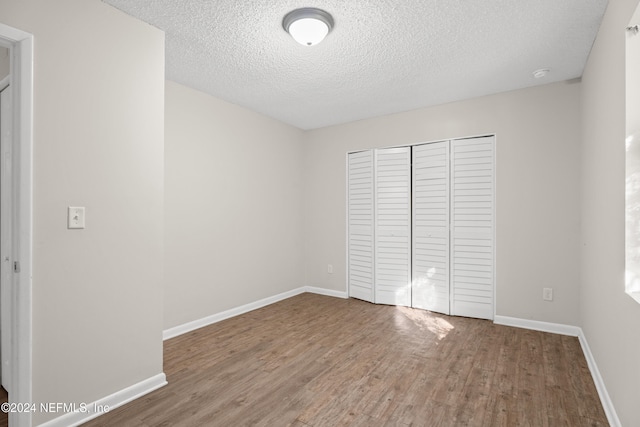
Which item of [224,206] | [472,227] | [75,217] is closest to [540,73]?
[472,227]

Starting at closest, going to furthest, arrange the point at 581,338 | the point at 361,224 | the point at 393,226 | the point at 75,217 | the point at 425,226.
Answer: the point at 75,217 < the point at 581,338 < the point at 425,226 < the point at 393,226 < the point at 361,224

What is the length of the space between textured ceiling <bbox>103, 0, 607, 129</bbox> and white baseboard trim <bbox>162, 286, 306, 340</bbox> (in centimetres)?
242

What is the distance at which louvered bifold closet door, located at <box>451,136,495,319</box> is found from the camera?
3547 mm

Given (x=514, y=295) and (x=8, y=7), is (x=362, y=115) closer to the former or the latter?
(x=514, y=295)

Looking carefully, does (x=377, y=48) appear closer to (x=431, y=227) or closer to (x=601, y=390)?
(x=431, y=227)

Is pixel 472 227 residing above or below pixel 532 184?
below

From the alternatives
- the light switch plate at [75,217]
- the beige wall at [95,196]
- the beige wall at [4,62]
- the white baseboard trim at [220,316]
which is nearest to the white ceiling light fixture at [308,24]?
the beige wall at [95,196]

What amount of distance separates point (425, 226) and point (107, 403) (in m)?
3.40

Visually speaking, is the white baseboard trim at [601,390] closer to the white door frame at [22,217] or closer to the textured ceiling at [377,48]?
the textured ceiling at [377,48]

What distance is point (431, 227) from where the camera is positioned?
390 centimetres

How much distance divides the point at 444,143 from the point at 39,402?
→ 406 cm

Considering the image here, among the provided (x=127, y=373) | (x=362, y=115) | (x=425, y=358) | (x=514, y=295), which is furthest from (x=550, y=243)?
(x=127, y=373)

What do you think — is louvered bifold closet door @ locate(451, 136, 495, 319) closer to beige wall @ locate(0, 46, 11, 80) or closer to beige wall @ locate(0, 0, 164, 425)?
beige wall @ locate(0, 0, 164, 425)

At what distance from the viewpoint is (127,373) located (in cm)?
209
